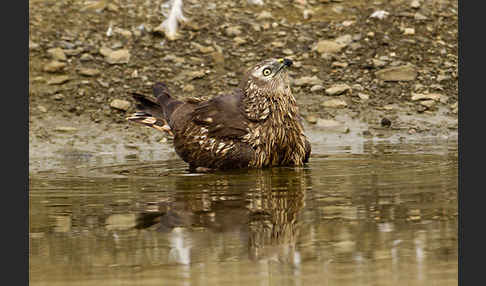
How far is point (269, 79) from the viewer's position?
8766 millimetres

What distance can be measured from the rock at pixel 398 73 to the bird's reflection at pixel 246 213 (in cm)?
435

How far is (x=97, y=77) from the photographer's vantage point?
39.0 ft

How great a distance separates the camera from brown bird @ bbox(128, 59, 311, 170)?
839 cm

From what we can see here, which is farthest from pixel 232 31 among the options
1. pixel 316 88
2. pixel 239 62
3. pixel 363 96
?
pixel 363 96

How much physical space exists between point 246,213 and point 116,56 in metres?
6.65

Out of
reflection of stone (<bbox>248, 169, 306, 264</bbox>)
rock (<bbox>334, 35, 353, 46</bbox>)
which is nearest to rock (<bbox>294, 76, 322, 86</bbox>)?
rock (<bbox>334, 35, 353, 46</bbox>)

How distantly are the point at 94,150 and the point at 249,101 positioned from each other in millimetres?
2408

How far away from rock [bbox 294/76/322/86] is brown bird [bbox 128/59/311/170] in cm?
302

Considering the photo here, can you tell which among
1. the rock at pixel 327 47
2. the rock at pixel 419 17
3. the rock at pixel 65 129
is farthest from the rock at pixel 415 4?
the rock at pixel 65 129

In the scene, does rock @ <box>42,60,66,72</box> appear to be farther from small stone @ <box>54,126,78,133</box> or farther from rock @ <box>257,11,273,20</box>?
rock @ <box>257,11,273,20</box>

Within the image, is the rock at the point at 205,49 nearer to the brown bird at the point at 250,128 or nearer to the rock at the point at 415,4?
the rock at the point at 415,4

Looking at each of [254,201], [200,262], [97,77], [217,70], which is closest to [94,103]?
[97,77]

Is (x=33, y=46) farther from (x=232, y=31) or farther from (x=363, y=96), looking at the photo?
(x=363, y=96)

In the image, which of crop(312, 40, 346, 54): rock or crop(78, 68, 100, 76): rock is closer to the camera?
crop(78, 68, 100, 76): rock
